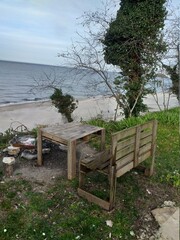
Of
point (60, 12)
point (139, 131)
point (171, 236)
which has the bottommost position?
point (171, 236)

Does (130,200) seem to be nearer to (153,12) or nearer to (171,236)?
(171,236)

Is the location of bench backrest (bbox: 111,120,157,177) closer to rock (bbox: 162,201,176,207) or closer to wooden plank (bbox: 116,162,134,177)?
wooden plank (bbox: 116,162,134,177)

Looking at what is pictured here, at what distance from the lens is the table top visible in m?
3.81

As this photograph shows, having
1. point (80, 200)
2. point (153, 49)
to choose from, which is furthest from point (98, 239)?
point (153, 49)

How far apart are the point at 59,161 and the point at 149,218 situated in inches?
75.6

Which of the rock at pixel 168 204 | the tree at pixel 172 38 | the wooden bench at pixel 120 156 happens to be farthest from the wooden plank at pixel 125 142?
the tree at pixel 172 38

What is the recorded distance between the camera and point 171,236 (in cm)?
271

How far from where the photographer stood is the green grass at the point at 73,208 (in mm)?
2721

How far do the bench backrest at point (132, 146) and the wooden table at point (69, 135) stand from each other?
0.85 m

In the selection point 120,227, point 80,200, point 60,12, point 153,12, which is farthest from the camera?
point 60,12

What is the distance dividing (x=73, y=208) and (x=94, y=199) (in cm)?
29

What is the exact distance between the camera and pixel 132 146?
3.28m

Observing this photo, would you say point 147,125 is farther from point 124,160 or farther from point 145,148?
point 124,160

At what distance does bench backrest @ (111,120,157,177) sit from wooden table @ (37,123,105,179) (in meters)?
0.85
